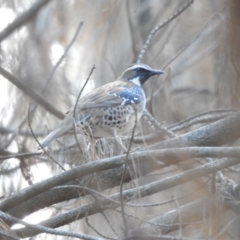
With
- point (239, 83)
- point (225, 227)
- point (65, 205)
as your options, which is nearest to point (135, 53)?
point (65, 205)

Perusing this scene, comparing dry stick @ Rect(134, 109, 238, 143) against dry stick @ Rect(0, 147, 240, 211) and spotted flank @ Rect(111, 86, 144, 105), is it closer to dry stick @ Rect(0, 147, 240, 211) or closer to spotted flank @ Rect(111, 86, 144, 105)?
spotted flank @ Rect(111, 86, 144, 105)

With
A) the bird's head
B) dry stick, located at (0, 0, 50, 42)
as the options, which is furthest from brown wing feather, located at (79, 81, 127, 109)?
dry stick, located at (0, 0, 50, 42)

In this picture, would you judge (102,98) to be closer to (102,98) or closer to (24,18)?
(102,98)

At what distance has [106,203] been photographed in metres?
3.38

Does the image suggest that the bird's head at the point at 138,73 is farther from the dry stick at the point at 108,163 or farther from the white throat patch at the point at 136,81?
the dry stick at the point at 108,163

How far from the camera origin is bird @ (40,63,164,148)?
13.2 ft

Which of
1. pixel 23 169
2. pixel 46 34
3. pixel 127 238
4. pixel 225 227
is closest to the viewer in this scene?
pixel 225 227

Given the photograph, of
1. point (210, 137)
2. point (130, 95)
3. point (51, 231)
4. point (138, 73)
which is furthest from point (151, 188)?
point (138, 73)

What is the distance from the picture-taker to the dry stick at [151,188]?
2.86 m

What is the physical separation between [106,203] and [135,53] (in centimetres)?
223

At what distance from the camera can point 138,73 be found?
5051 mm

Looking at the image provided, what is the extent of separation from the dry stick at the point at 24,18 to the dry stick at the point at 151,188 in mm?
1369

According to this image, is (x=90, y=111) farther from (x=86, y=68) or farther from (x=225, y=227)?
(x=225, y=227)

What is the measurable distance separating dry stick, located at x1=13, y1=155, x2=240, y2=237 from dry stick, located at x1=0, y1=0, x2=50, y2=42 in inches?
53.9
